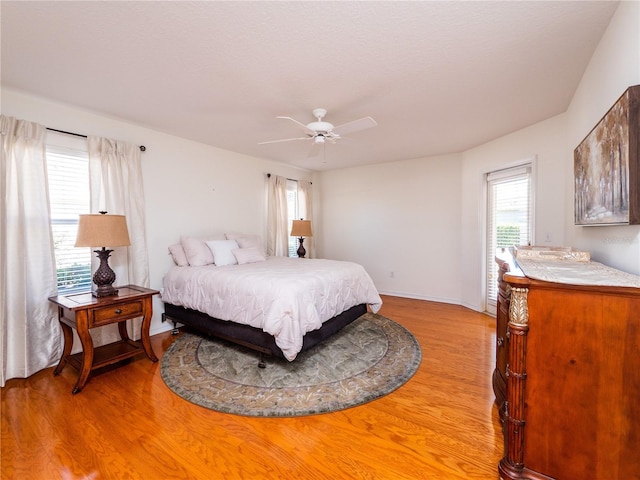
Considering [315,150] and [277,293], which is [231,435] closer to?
[277,293]

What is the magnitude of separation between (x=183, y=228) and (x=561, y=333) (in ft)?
→ 12.8

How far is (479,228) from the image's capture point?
412 centimetres

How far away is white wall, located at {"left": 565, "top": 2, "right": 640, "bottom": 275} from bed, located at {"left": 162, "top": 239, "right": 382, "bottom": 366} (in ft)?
6.65

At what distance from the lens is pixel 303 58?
1.97m

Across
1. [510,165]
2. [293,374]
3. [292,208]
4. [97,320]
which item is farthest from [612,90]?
[292,208]

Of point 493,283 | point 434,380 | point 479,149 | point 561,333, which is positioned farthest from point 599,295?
point 479,149

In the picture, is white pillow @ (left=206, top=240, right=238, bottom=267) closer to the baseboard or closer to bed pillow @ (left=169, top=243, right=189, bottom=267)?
bed pillow @ (left=169, top=243, right=189, bottom=267)

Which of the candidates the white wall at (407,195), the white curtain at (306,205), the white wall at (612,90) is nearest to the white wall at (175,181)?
the white wall at (407,195)

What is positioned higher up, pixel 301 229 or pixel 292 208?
pixel 292 208

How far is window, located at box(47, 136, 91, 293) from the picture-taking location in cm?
270

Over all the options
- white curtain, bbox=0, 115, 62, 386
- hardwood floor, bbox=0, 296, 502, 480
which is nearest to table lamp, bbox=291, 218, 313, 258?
hardwood floor, bbox=0, 296, 502, 480

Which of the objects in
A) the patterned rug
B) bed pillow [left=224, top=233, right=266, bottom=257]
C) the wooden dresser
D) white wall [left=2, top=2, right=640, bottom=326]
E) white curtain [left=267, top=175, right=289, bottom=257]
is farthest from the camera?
white curtain [left=267, top=175, right=289, bottom=257]

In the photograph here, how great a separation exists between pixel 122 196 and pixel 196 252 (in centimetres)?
98

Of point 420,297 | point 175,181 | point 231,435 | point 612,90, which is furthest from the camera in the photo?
point 420,297
